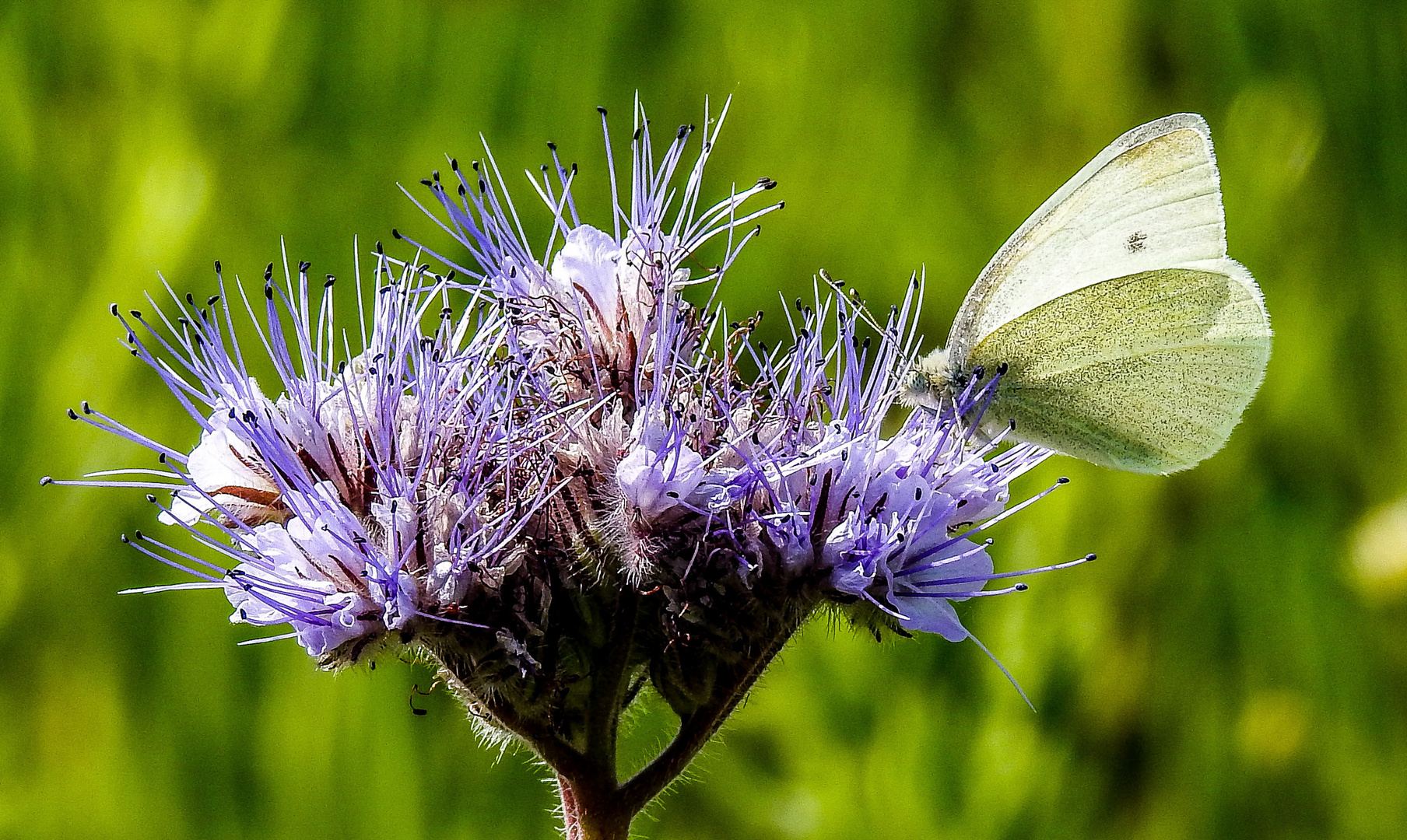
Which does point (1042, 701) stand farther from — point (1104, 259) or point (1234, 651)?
point (1104, 259)

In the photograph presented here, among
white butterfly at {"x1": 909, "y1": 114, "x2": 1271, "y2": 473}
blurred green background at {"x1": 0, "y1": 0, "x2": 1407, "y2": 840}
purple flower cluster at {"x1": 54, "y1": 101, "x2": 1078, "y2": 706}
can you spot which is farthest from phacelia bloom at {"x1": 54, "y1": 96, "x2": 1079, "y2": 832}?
blurred green background at {"x1": 0, "y1": 0, "x2": 1407, "y2": 840}

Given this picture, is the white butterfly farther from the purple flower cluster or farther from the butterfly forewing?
the purple flower cluster

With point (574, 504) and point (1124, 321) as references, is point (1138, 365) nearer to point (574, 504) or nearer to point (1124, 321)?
point (1124, 321)

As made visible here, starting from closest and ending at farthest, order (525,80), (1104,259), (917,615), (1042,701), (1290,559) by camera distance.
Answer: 1. (917,615)
2. (1104,259)
3. (1042,701)
4. (1290,559)
5. (525,80)

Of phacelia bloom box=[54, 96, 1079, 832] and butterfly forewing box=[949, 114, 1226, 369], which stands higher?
butterfly forewing box=[949, 114, 1226, 369]

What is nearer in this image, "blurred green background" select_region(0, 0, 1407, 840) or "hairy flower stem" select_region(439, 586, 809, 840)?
"hairy flower stem" select_region(439, 586, 809, 840)

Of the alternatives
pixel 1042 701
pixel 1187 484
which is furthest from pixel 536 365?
pixel 1187 484

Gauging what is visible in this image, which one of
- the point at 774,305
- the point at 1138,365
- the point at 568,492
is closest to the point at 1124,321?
the point at 1138,365
